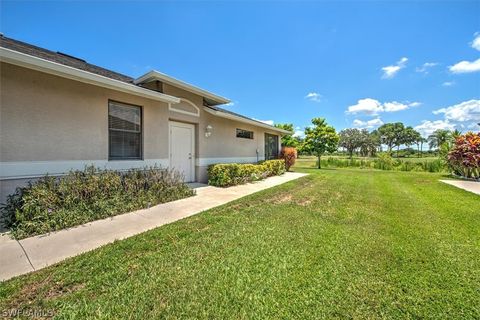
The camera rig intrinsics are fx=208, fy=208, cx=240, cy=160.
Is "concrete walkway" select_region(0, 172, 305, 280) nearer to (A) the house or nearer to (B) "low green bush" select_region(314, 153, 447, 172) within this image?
(A) the house

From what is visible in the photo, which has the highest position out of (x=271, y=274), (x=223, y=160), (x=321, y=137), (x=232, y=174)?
(x=321, y=137)

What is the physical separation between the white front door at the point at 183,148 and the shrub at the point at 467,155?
1431 cm

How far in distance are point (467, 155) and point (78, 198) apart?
1706 cm

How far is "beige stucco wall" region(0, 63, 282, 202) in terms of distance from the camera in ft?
13.6

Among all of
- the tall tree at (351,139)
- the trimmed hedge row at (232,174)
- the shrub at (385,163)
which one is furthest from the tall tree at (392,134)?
the trimmed hedge row at (232,174)

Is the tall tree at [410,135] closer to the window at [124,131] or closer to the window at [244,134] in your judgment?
the window at [244,134]

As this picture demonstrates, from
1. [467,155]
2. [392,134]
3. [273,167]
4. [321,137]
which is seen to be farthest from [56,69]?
[392,134]

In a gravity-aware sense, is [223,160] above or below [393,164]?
above

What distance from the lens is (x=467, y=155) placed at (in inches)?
438

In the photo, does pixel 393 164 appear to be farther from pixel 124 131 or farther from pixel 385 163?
pixel 124 131

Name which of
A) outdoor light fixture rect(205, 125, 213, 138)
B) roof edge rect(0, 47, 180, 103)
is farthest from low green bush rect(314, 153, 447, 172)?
roof edge rect(0, 47, 180, 103)

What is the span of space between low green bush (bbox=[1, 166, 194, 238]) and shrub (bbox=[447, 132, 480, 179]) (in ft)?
49.2

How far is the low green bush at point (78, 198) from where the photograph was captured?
388 centimetres

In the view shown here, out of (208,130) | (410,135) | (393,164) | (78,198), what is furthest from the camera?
(410,135)
